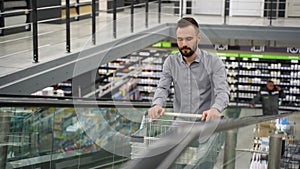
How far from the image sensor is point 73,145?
3.70 m

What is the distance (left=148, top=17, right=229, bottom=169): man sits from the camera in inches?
120

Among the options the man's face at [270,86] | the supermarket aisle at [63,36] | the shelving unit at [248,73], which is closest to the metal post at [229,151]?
the supermarket aisle at [63,36]

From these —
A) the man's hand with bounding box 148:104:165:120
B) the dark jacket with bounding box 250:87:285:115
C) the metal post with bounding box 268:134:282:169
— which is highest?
the man's hand with bounding box 148:104:165:120

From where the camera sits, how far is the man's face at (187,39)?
3.04 m

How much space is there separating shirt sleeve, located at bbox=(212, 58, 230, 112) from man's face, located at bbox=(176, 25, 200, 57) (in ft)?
0.58

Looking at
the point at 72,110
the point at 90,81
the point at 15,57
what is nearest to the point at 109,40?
the point at 90,81

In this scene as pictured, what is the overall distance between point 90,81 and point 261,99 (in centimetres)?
392

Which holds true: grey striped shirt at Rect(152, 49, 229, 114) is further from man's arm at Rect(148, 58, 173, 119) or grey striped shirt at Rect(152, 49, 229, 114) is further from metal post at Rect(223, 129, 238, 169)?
metal post at Rect(223, 129, 238, 169)

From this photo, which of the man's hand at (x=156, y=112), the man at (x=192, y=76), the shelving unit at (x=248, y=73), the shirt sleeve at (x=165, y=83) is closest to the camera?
the man's hand at (x=156, y=112)

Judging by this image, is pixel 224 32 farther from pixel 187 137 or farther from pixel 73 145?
pixel 187 137

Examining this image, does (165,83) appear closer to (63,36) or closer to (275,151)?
(275,151)

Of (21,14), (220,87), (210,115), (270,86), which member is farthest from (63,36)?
(210,115)

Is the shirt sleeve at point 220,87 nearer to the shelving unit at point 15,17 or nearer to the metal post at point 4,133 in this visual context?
the metal post at point 4,133

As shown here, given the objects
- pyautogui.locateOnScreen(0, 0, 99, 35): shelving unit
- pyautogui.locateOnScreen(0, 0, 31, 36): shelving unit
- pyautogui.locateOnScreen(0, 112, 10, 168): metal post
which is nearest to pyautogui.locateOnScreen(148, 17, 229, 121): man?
pyautogui.locateOnScreen(0, 112, 10, 168): metal post
